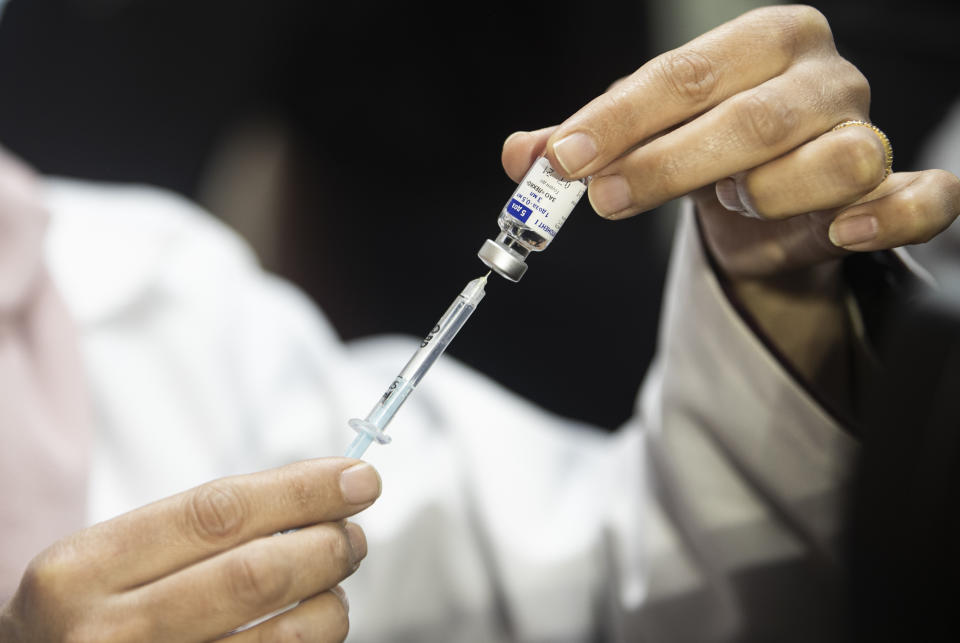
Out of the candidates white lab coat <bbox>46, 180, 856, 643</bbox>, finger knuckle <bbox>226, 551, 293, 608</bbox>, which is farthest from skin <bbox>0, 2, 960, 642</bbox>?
white lab coat <bbox>46, 180, 856, 643</bbox>

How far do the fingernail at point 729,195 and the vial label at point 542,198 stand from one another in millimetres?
96

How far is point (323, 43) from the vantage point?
1.47m

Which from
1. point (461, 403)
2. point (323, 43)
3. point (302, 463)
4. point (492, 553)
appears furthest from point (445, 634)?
point (323, 43)

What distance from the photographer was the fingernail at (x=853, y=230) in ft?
1.52

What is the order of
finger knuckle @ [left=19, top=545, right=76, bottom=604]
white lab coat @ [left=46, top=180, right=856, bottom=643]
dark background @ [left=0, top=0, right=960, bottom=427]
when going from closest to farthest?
1. finger knuckle @ [left=19, top=545, right=76, bottom=604]
2. white lab coat @ [left=46, top=180, right=856, bottom=643]
3. dark background @ [left=0, top=0, right=960, bottom=427]

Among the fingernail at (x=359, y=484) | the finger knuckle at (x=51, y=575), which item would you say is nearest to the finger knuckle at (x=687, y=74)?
the fingernail at (x=359, y=484)

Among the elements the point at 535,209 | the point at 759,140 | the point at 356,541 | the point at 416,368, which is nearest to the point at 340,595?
the point at 356,541

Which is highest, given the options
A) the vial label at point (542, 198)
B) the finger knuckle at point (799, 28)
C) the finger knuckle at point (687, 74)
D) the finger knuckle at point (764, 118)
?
the finger knuckle at point (799, 28)

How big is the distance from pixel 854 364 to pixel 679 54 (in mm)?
247

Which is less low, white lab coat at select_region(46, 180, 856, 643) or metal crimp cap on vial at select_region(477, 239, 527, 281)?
metal crimp cap on vial at select_region(477, 239, 527, 281)

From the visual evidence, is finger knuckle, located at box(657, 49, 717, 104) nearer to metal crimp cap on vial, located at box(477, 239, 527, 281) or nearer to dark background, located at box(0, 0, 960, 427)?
metal crimp cap on vial, located at box(477, 239, 527, 281)

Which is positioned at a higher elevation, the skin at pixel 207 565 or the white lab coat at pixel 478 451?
the skin at pixel 207 565

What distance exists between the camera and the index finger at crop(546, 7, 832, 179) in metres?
0.45

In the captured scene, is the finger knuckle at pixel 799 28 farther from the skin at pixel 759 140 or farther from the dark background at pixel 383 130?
the dark background at pixel 383 130
